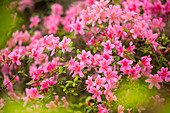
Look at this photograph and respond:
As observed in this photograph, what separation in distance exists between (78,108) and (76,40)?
0.93 m

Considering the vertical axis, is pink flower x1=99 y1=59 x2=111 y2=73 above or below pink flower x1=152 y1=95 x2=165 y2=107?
above

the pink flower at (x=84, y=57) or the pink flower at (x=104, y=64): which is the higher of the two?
the pink flower at (x=84, y=57)

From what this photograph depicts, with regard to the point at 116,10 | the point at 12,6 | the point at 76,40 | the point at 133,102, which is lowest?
the point at 133,102

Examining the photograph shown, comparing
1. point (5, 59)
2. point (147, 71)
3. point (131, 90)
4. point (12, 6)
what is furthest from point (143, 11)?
point (12, 6)

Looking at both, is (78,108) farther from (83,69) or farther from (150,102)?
(150,102)

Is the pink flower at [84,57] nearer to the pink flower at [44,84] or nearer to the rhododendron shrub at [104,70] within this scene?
the rhododendron shrub at [104,70]

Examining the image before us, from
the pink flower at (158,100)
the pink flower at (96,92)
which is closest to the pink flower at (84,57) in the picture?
the pink flower at (96,92)

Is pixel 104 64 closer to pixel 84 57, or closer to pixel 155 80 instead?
pixel 84 57

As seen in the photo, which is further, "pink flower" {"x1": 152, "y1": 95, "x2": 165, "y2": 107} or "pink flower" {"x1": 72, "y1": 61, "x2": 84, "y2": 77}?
"pink flower" {"x1": 152, "y1": 95, "x2": 165, "y2": 107}

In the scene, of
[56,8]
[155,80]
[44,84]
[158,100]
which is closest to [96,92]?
[44,84]

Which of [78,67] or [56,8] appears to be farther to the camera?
[56,8]

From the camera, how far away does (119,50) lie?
1527mm

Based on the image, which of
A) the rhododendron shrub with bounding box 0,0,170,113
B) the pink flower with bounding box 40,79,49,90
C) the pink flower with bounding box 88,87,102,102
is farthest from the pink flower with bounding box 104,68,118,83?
the pink flower with bounding box 40,79,49,90

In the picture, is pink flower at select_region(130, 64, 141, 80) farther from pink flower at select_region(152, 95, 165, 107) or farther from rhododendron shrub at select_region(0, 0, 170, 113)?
pink flower at select_region(152, 95, 165, 107)
